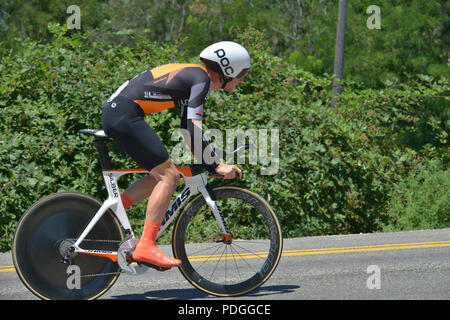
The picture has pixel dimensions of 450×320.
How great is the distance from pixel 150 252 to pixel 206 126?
5634mm

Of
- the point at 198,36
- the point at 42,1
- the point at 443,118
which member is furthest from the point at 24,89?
the point at 198,36

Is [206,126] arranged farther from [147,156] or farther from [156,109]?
[147,156]

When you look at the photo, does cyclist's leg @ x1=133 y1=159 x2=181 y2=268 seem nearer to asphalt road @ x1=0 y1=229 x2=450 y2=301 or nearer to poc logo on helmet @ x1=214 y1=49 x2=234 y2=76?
asphalt road @ x1=0 y1=229 x2=450 y2=301

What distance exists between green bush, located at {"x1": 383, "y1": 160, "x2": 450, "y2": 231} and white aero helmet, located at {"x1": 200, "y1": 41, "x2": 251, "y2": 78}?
5915 mm

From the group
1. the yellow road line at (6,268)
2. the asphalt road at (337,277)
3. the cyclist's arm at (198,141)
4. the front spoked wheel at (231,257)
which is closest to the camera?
the cyclist's arm at (198,141)

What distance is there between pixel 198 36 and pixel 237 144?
32150mm

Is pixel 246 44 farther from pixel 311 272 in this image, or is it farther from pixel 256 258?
pixel 256 258

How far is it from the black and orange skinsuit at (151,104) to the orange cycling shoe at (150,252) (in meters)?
0.47

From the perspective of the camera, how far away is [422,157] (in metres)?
11.8

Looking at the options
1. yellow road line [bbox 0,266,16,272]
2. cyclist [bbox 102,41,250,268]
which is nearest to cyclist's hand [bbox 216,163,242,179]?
cyclist [bbox 102,41,250,268]

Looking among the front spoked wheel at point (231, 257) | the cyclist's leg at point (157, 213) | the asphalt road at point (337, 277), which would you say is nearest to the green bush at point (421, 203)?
the asphalt road at point (337, 277)

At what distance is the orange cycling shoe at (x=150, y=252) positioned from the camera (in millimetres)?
4914

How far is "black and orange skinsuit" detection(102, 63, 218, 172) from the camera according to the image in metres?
4.88

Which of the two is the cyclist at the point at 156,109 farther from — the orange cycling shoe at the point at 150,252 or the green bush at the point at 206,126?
the green bush at the point at 206,126
